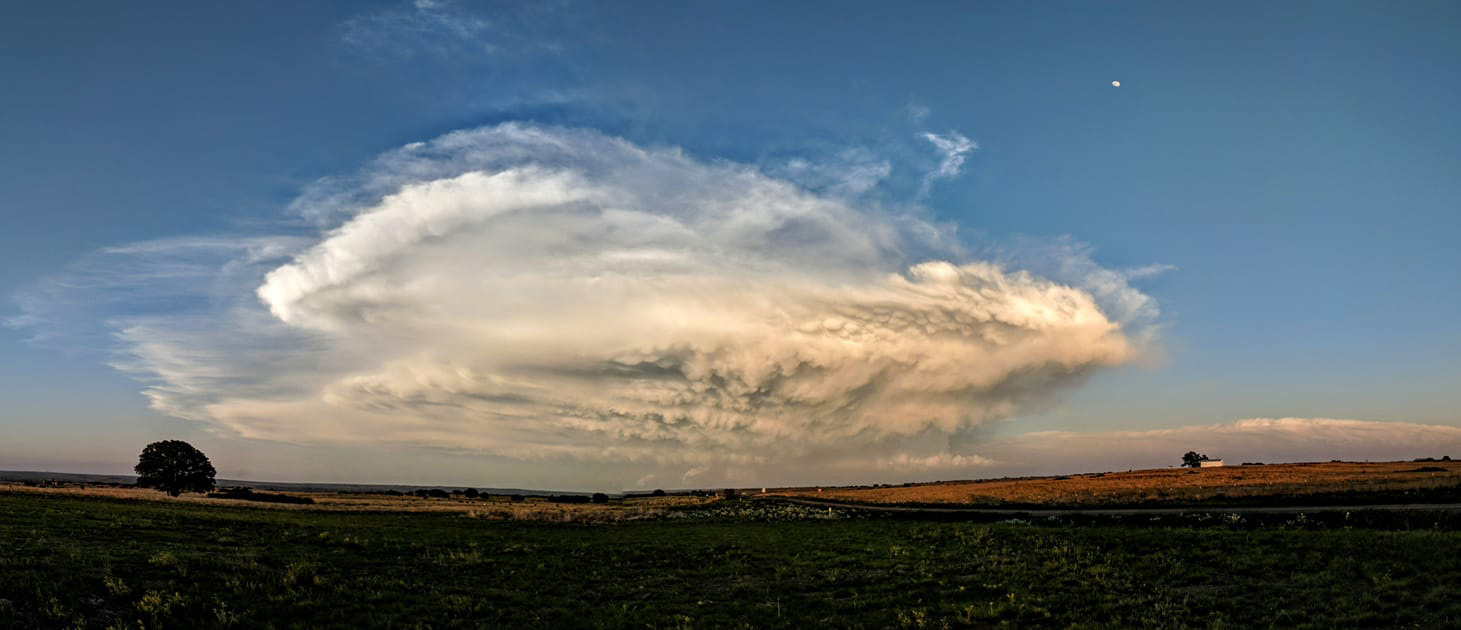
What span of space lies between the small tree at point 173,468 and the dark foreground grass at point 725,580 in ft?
211

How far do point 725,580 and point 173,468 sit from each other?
94846 mm

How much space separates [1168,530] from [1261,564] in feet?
30.2

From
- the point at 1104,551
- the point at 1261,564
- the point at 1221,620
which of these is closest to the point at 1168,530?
the point at 1104,551

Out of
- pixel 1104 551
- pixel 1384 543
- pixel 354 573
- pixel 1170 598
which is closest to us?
pixel 1170 598

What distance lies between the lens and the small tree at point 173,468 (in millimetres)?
91062

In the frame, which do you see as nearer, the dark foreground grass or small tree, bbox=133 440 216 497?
the dark foreground grass

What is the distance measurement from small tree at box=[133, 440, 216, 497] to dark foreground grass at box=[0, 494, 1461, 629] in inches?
2536

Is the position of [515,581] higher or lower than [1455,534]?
lower

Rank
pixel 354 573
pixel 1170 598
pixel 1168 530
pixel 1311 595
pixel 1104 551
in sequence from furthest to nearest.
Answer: pixel 1168 530 < pixel 1104 551 < pixel 354 573 < pixel 1170 598 < pixel 1311 595

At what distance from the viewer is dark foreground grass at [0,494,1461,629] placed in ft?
65.1

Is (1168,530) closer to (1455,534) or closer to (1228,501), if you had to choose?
(1455,534)

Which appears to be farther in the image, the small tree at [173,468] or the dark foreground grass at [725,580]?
the small tree at [173,468]

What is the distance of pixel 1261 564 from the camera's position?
24.9 meters

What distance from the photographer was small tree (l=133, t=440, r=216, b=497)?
91.1 metres
